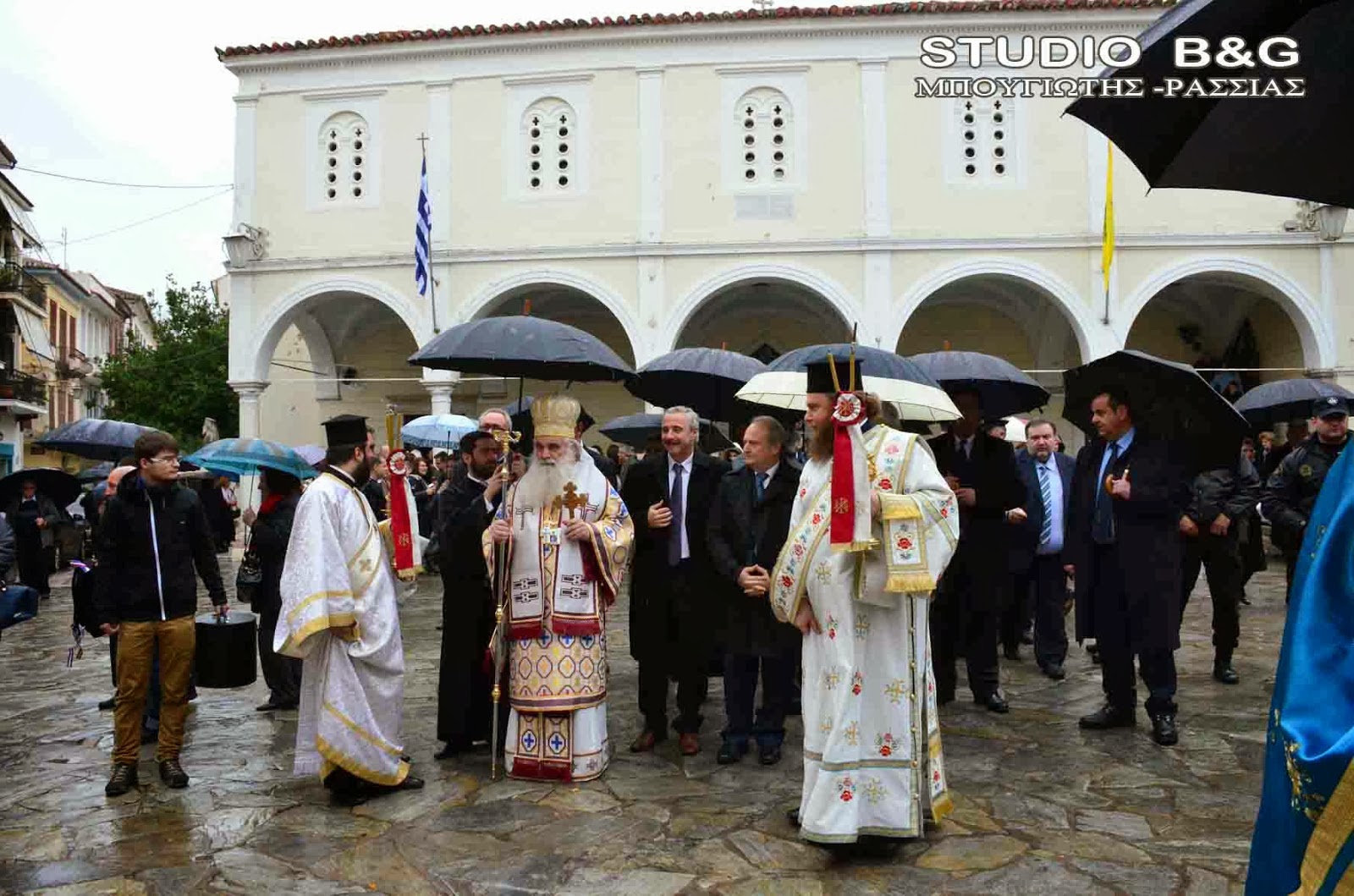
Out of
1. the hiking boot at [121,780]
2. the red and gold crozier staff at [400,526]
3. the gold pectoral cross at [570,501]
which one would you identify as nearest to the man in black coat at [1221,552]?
the gold pectoral cross at [570,501]

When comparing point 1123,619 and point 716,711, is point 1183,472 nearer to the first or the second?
point 1123,619

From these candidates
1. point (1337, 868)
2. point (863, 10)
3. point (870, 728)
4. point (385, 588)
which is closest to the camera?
point (1337, 868)

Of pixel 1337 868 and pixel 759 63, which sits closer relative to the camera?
pixel 1337 868

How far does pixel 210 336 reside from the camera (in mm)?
30141

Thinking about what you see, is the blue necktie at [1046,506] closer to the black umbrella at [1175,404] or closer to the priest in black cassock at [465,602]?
the black umbrella at [1175,404]

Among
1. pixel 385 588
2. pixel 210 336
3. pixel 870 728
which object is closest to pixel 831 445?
pixel 870 728

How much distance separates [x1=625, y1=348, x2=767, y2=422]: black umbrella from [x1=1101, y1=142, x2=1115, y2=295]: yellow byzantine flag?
10.0 m

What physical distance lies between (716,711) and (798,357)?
232 centimetres

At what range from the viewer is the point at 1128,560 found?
569 centimetres

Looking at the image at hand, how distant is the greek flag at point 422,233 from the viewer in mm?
17062

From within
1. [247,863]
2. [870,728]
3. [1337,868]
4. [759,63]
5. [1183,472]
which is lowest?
[247,863]

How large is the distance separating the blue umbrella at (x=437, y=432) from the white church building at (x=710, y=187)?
2.90m

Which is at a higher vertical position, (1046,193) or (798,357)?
(1046,193)

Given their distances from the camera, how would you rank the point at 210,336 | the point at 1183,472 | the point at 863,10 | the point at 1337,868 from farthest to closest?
the point at 210,336 → the point at 863,10 → the point at 1183,472 → the point at 1337,868
